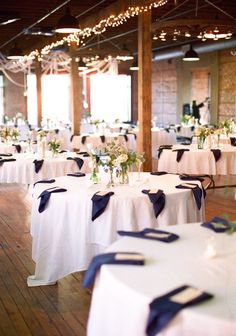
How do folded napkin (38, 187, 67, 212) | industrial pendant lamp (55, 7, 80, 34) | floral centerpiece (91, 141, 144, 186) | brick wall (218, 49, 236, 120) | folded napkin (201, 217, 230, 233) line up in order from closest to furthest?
folded napkin (201, 217, 230, 233)
folded napkin (38, 187, 67, 212)
floral centerpiece (91, 141, 144, 186)
industrial pendant lamp (55, 7, 80, 34)
brick wall (218, 49, 236, 120)

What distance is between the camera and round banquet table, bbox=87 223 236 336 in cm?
221

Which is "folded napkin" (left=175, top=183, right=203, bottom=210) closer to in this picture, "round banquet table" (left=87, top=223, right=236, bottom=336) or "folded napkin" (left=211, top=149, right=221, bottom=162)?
"round banquet table" (left=87, top=223, right=236, bottom=336)

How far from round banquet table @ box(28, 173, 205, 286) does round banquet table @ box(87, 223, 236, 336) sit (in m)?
1.32

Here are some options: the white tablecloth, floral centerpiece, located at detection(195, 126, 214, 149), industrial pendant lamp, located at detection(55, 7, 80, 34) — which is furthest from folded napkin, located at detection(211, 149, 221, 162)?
the white tablecloth

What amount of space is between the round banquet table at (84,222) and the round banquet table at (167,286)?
52.0 inches

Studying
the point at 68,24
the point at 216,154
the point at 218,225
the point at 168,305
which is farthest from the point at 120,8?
the point at 168,305

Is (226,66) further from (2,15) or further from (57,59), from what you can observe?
(2,15)

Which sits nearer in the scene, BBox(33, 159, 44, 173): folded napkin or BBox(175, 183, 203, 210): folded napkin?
BBox(175, 183, 203, 210): folded napkin

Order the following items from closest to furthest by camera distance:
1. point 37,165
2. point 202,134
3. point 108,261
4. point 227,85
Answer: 1. point 108,261
2. point 37,165
3. point 202,134
4. point 227,85

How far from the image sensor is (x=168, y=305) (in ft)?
7.38

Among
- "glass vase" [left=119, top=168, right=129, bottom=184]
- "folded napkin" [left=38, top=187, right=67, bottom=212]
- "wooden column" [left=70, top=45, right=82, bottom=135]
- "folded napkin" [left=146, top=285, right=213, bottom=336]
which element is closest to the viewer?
"folded napkin" [left=146, top=285, right=213, bottom=336]

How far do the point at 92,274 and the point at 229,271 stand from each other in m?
0.72

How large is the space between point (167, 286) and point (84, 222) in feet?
7.12

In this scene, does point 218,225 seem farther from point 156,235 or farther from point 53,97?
point 53,97
